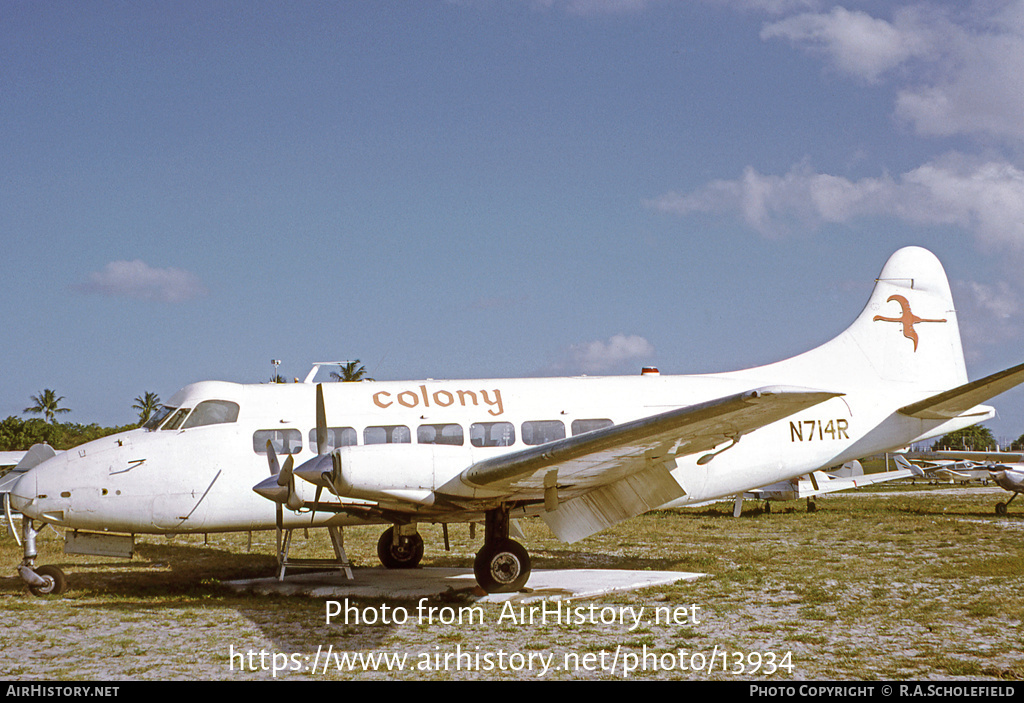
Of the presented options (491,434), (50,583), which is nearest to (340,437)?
(491,434)

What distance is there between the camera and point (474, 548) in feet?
58.6

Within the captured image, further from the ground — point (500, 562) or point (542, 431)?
point (542, 431)

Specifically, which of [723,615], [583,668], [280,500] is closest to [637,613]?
[723,615]

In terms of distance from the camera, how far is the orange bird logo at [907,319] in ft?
46.9

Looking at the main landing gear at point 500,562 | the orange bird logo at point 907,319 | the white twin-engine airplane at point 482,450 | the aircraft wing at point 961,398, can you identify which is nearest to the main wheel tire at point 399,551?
the white twin-engine airplane at point 482,450

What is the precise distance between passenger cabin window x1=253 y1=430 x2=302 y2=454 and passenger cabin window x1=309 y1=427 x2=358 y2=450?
0.24 m

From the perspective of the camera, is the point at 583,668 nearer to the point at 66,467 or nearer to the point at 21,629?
the point at 21,629

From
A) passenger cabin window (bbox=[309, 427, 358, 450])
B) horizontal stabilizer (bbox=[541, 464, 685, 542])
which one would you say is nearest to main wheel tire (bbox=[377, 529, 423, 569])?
passenger cabin window (bbox=[309, 427, 358, 450])

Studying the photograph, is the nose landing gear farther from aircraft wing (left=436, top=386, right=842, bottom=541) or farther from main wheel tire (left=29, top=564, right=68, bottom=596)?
aircraft wing (left=436, top=386, right=842, bottom=541)

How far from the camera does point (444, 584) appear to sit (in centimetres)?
1223

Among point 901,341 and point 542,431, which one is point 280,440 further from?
point 901,341

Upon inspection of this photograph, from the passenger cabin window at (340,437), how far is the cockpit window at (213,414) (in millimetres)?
1289

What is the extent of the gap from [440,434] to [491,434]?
75cm

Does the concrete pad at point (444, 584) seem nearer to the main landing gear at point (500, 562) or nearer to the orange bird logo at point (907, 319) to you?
the main landing gear at point (500, 562)
